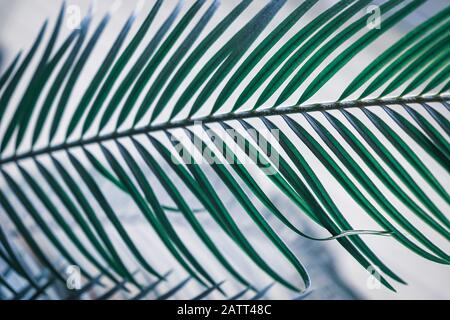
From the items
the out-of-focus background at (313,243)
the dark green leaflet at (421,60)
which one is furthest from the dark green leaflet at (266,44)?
the out-of-focus background at (313,243)

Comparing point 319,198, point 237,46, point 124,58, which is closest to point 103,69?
point 124,58

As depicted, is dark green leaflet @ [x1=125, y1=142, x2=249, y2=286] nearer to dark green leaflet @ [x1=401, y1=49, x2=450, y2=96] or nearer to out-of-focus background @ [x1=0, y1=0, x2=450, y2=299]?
dark green leaflet @ [x1=401, y1=49, x2=450, y2=96]

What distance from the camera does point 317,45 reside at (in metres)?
0.45

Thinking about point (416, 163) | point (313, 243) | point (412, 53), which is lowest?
point (313, 243)

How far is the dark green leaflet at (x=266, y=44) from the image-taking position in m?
0.44

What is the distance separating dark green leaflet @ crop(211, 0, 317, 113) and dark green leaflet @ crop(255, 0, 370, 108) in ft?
0.08

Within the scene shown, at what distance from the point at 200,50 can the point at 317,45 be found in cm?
12

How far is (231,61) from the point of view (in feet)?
1.49

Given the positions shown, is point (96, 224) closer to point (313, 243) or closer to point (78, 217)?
point (78, 217)

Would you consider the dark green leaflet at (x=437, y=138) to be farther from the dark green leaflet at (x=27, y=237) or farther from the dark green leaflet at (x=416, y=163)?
the dark green leaflet at (x=27, y=237)

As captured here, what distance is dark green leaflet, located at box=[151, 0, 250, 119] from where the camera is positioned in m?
0.45

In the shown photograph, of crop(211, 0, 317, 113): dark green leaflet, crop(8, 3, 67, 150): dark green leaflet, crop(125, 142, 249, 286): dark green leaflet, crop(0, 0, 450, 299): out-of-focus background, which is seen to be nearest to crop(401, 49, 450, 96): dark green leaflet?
crop(211, 0, 317, 113): dark green leaflet
